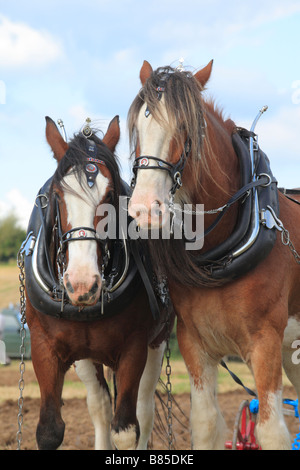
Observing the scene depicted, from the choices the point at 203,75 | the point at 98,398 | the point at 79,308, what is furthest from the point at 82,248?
the point at 98,398

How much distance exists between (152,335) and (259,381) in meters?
1.24

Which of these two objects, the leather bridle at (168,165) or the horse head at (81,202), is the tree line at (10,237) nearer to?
the horse head at (81,202)

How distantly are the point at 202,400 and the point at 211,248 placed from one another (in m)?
0.90

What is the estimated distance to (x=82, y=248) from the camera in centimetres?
348

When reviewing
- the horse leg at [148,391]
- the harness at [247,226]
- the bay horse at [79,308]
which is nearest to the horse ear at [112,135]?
the bay horse at [79,308]

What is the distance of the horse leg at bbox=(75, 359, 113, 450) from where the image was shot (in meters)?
4.98

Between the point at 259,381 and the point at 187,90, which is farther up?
the point at 187,90

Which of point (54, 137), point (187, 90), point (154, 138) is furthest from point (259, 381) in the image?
point (54, 137)

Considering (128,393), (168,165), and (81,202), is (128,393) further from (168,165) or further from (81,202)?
(168,165)

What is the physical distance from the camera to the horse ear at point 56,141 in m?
3.98

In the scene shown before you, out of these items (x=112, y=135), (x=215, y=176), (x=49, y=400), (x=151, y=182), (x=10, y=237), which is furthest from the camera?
(x=10, y=237)
